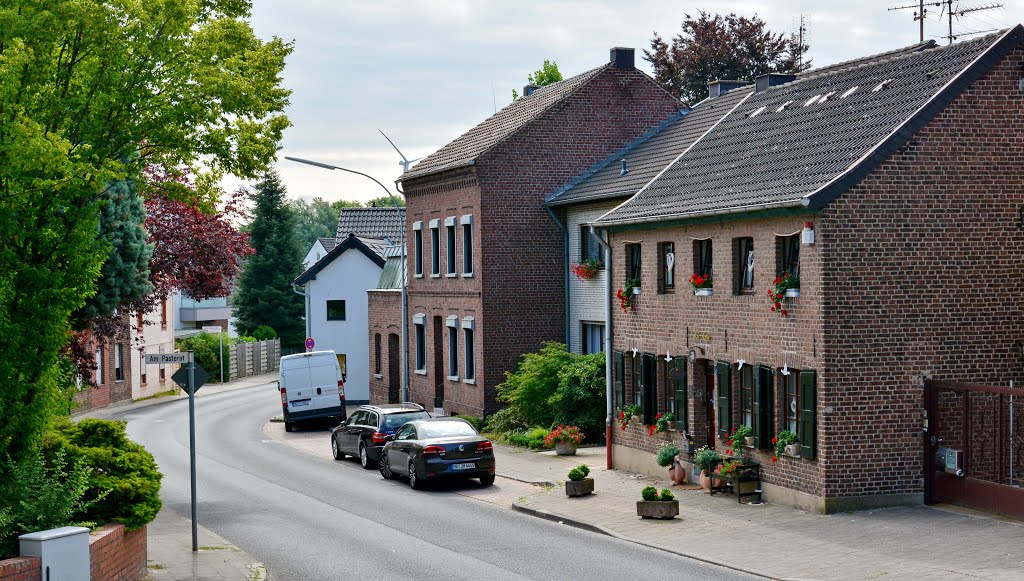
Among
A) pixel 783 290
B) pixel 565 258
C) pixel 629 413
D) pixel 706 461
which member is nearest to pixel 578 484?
pixel 706 461

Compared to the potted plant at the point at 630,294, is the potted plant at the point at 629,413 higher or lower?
lower

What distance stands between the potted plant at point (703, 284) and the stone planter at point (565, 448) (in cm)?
794

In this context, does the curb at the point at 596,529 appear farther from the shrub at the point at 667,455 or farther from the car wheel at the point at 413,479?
the car wheel at the point at 413,479

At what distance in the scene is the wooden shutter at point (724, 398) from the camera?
893 inches

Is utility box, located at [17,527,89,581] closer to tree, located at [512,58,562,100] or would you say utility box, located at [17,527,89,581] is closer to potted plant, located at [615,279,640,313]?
potted plant, located at [615,279,640,313]

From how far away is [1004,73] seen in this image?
67.4 feet

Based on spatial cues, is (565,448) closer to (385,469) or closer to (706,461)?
(385,469)

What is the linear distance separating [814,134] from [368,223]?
1542 inches

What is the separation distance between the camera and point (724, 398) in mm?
22828

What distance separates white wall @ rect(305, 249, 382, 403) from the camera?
176 ft

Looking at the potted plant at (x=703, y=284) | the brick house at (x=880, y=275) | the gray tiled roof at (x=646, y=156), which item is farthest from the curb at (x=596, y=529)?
the gray tiled roof at (x=646, y=156)

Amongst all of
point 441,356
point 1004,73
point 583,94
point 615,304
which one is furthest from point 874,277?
point 441,356

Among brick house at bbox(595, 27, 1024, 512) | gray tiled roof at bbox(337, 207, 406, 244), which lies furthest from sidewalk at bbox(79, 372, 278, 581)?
gray tiled roof at bbox(337, 207, 406, 244)

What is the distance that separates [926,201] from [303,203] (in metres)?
153
